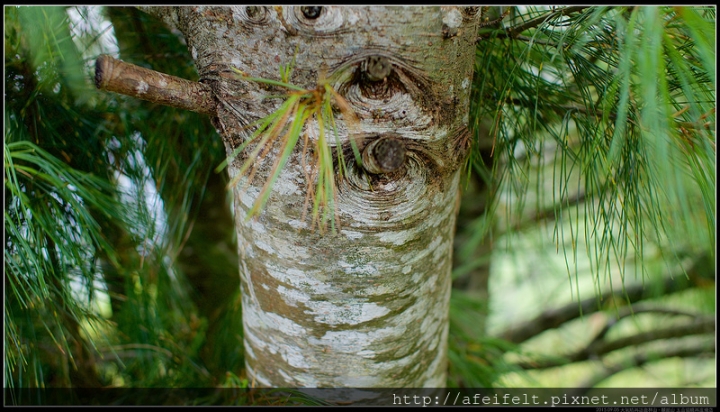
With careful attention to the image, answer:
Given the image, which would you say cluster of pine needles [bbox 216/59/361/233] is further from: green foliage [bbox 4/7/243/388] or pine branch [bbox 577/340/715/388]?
pine branch [bbox 577/340/715/388]

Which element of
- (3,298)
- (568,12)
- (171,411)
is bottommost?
(171,411)

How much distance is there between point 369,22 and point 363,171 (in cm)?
10

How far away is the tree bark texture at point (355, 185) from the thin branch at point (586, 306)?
781 millimetres

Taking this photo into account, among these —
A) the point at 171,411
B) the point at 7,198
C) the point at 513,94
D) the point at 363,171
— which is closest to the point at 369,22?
the point at 363,171

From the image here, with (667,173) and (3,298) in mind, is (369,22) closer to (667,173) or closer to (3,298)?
(667,173)

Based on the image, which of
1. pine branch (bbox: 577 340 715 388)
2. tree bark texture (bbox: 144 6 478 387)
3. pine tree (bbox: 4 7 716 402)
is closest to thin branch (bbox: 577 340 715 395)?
pine branch (bbox: 577 340 715 388)

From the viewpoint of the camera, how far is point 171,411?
0.51 m

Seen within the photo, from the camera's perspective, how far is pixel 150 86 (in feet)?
0.91

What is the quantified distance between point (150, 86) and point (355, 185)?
→ 152 mm

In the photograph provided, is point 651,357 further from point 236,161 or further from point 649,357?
point 236,161

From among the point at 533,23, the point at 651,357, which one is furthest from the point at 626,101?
the point at 651,357

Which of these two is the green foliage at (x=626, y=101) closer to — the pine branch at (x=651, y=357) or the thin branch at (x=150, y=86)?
the thin branch at (x=150, y=86)

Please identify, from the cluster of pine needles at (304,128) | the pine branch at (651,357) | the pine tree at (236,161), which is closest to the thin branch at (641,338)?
the pine branch at (651,357)

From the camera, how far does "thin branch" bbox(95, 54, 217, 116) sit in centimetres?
25
